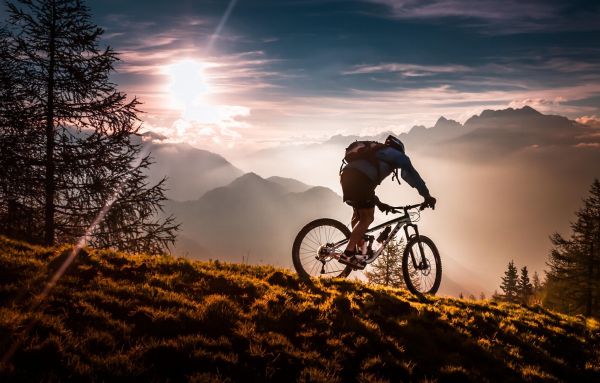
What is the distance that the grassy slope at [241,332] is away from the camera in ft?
12.9

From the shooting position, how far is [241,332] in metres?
4.80

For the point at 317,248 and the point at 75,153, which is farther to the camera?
the point at 75,153

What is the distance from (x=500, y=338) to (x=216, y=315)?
477 centimetres

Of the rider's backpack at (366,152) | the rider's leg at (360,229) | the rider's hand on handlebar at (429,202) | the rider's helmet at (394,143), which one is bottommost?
the rider's leg at (360,229)

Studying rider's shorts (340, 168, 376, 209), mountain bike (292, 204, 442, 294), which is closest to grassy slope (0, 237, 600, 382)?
mountain bike (292, 204, 442, 294)

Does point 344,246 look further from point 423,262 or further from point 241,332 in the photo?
point 241,332

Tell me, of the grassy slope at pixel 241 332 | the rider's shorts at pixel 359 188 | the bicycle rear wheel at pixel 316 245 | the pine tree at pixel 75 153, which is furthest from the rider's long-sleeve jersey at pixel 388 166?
the pine tree at pixel 75 153

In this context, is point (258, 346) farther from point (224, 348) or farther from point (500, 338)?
point (500, 338)

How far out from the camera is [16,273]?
5.83m

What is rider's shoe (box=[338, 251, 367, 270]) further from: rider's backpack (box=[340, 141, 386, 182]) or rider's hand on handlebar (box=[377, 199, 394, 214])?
rider's backpack (box=[340, 141, 386, 182])

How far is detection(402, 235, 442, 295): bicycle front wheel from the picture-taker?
8438 millimetres

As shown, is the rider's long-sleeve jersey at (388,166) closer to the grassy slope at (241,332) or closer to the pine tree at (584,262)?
the grassy slope at (241,332)

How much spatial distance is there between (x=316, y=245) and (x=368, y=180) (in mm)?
2022

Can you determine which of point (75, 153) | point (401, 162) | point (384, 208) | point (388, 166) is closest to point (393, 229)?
point (384, 208)
